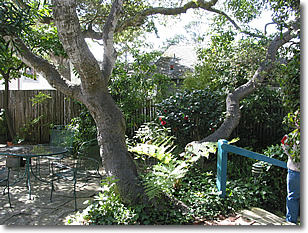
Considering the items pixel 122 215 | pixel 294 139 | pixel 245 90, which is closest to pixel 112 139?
pixel 122 215

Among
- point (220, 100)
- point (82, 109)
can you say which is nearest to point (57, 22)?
point (220, 100)

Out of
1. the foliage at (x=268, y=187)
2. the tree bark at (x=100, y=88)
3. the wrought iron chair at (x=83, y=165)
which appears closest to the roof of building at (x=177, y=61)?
the wrought iron chair at (x=83, y=165)

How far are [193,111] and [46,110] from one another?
510 cm

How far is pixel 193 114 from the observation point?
5.41m

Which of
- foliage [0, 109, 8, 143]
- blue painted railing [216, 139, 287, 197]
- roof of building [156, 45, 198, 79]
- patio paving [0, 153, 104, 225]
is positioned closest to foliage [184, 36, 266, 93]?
blue painted railing [216, 139, 287, 197]

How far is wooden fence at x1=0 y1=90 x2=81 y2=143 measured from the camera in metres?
7.93

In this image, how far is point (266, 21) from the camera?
179 inches

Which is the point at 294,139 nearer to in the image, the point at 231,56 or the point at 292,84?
the point at 292,84

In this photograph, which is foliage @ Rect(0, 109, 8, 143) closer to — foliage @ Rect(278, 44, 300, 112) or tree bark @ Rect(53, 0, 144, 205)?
tree bark @ Rect(53, 0, 144, 205)

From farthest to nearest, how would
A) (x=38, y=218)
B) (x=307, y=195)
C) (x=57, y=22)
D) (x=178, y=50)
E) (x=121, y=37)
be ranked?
(x=178, y=50)
(x=121, y=37)
(x=38, y=218)
(x=307, y=195)
(x=57, y=22)

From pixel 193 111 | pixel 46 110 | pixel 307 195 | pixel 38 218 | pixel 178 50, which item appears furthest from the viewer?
pixel 178 50

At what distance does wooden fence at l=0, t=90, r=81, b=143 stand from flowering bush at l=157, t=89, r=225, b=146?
328 cm

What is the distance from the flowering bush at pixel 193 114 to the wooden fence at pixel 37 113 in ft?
10.8

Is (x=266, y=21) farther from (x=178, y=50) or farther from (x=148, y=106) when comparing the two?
(x=178, y=50)
